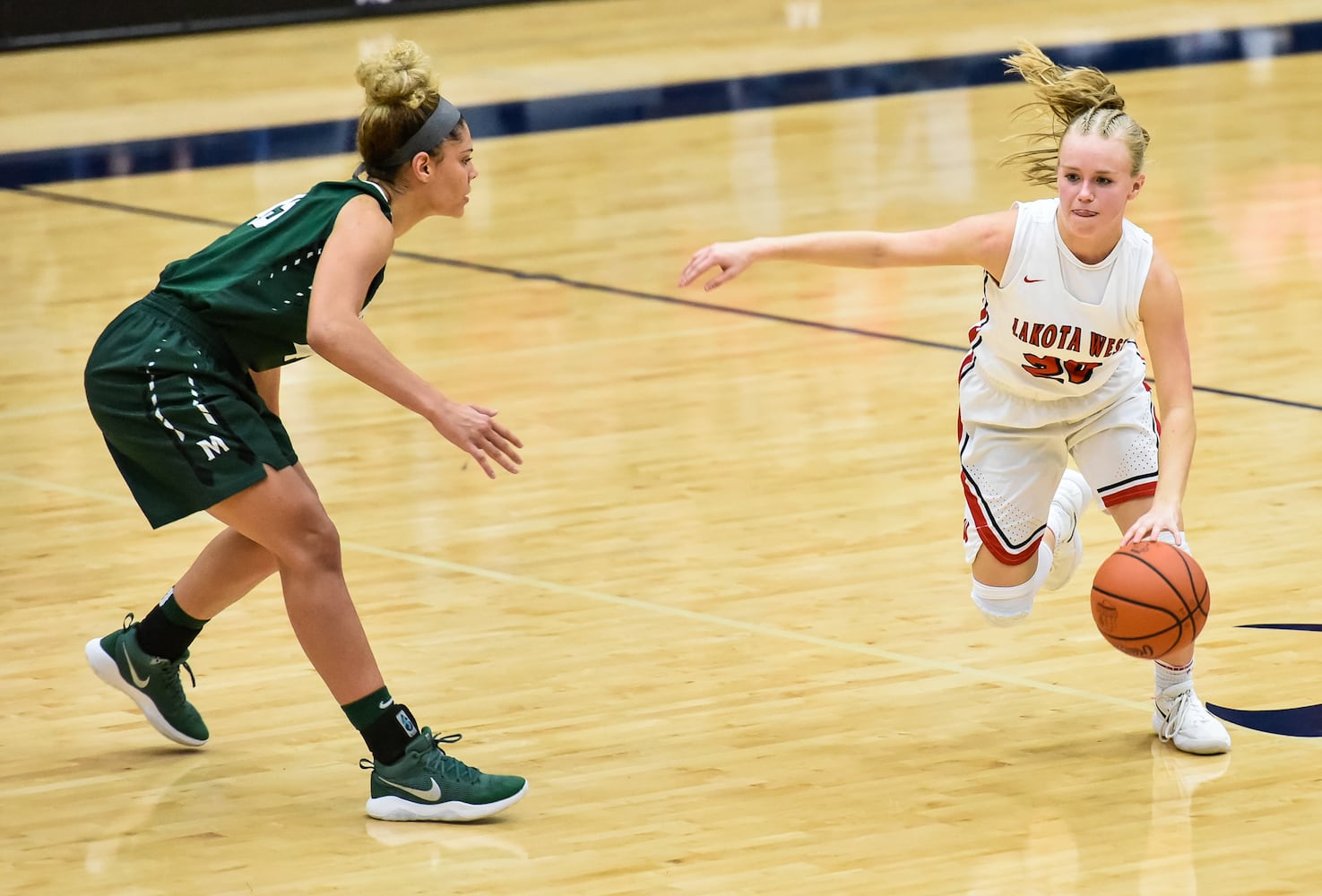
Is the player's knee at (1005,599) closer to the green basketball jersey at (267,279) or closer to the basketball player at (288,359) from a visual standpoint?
the basketball player at (288,359)

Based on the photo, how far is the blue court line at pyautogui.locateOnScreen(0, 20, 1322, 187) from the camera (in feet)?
37.5

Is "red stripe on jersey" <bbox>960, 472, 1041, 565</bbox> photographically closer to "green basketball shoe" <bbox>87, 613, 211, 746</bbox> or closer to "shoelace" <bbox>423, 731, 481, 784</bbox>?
"shoelace" <bbox>423, 731, 481, 784</bbox>

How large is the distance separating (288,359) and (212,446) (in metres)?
0.28

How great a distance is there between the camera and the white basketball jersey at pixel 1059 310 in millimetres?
4031

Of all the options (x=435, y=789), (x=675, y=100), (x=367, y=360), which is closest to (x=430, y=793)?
(x=435, y=789)

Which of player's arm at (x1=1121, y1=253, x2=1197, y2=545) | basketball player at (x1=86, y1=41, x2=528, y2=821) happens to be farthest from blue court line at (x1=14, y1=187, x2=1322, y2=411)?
basketball player at (x1=86, y1=41, x2=528, y2=821)

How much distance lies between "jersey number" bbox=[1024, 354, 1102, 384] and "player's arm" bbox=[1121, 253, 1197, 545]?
18cm

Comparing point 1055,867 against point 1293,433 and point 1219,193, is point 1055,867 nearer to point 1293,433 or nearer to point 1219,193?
point 1293,433

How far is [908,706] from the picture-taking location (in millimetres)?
4281

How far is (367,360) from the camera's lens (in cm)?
357

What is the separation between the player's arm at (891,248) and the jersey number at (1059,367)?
0.62 ft

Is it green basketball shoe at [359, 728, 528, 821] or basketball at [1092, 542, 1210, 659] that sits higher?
basketball at [1092, 542, 1210, 659]

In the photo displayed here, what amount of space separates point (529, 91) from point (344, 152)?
216cm

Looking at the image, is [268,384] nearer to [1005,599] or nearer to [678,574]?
[678,574]
